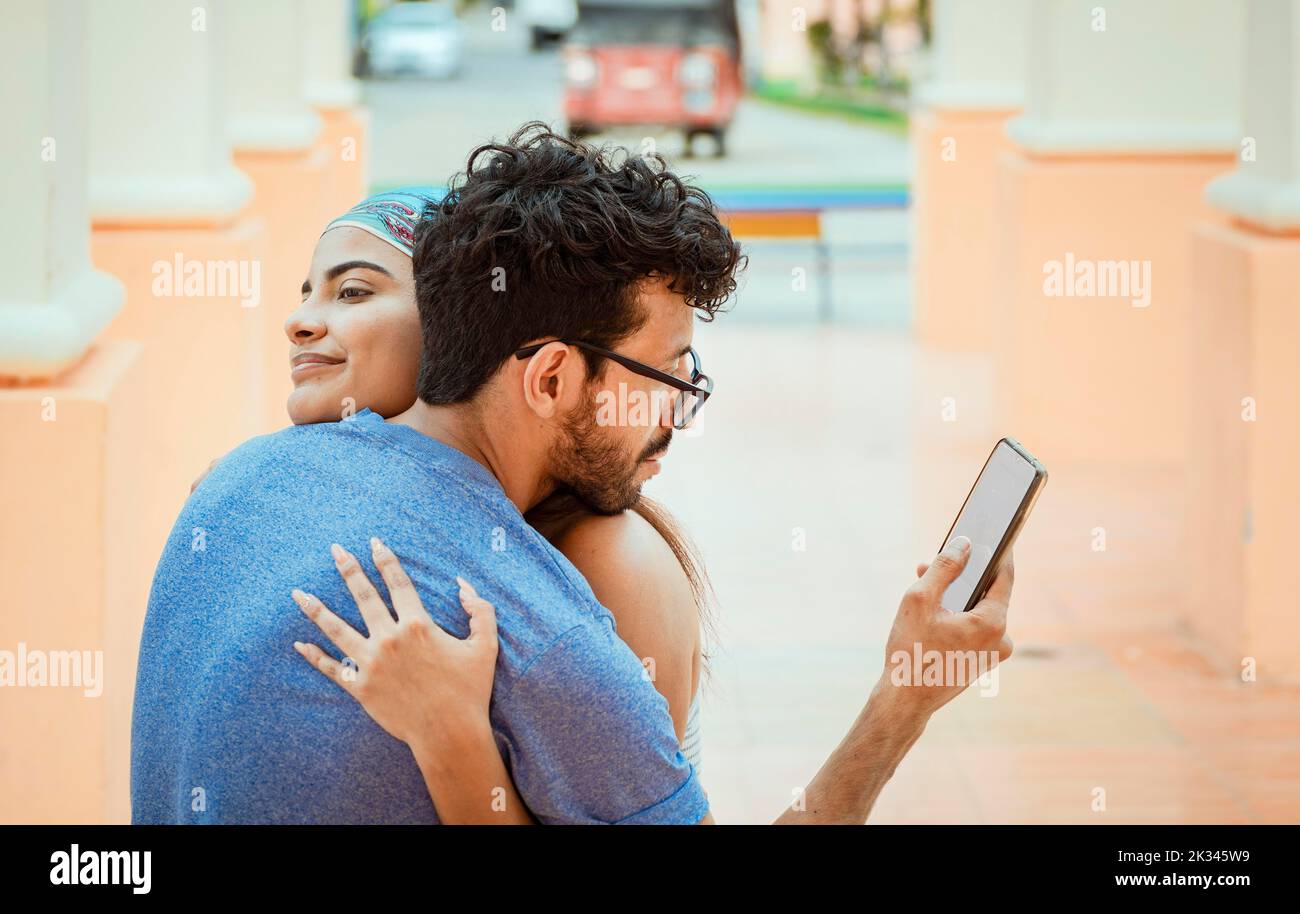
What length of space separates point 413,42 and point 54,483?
33.2 metres

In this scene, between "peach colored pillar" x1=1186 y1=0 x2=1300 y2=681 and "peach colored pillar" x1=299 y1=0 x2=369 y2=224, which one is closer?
"peach colored pillar" x1=1186 y1=0 x2=1300 y2=681

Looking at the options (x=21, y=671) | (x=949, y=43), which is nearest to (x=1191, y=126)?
(x=949, y=43)

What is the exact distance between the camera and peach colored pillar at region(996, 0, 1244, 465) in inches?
304

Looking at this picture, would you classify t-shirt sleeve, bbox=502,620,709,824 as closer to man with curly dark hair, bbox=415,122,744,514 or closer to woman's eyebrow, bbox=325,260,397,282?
man with curly dark hair, bbox=415,122,744,514

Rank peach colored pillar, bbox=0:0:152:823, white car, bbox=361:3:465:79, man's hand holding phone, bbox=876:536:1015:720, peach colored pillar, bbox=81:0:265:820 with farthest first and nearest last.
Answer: white car, bbox=361:3:465:79 → peach colored pillar, bbox=81:0:265:820 → peach colored pillar, bbox=0:0:152:823 → man's hand holding phone, bbox=876:536:1015:720

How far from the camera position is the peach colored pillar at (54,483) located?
9.94ft

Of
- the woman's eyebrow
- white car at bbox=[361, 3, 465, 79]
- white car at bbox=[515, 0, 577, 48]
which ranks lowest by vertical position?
the woman's eyebrow

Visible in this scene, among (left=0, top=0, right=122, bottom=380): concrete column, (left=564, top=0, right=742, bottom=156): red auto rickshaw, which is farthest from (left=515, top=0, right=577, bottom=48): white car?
(left=0, top=0, right=122, bottom=380): concrete column

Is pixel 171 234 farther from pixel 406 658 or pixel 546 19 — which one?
pixel 546 19

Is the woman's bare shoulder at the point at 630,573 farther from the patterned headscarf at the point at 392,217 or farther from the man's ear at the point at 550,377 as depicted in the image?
the patterned headscarf at the point at 392,217

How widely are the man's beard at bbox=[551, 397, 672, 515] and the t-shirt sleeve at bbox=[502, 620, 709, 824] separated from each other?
26 centimetres

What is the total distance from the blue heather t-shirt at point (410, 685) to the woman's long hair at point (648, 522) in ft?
0.71

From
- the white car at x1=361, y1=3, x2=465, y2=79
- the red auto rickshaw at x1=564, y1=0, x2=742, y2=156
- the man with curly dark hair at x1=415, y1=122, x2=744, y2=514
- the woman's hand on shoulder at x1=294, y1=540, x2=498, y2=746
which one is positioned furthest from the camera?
the white car at x1=361, y1=3, x2=465, y2=79
